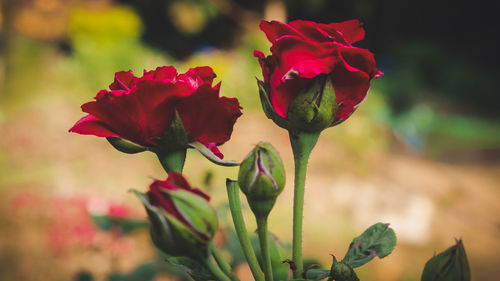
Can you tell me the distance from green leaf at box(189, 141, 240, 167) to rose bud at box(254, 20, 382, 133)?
2.2 inches

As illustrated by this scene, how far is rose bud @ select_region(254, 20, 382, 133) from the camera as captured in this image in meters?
0.39

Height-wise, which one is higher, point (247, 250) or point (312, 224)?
point (312, 224)

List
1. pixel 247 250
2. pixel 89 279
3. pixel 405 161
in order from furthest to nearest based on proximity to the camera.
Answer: pixel 405 161
pixel 89 279
pixel 247 250

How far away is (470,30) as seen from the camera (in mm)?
8109

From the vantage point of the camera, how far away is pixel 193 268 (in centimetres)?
40

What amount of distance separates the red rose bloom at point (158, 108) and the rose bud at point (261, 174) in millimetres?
58

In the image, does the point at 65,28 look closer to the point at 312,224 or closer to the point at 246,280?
the point at 312,224

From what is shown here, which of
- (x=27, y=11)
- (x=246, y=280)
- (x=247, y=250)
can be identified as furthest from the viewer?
(x=27, y=11)

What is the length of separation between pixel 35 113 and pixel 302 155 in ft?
17.0

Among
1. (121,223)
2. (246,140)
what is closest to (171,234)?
(121,223)

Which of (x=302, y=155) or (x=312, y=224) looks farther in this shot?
(x=312, y=224)

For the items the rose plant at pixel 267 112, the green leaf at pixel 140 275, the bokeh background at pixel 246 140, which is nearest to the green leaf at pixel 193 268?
the rose plant at pixel 267 112

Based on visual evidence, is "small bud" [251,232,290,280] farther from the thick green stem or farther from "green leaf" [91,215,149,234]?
"green leaf" [91,215,149,234]

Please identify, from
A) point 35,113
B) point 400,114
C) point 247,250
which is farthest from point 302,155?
point 400,114
